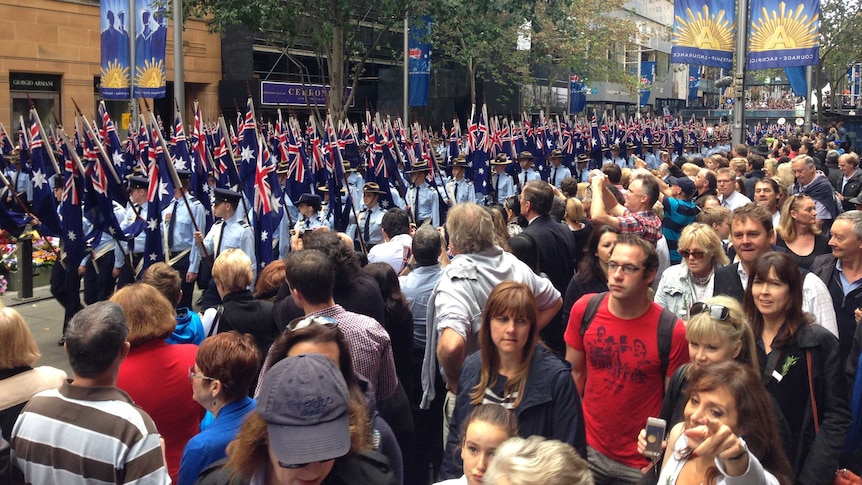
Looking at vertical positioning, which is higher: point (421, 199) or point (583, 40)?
point (583, 40)

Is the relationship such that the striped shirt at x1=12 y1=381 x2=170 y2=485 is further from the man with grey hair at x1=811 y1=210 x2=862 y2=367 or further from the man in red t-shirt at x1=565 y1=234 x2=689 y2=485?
Result: the man with grey hair at x1=811 y1=210 x2=862 y2=367

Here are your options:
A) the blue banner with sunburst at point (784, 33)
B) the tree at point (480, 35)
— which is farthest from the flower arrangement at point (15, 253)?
the blue banner with sunburst at point (784, 33)

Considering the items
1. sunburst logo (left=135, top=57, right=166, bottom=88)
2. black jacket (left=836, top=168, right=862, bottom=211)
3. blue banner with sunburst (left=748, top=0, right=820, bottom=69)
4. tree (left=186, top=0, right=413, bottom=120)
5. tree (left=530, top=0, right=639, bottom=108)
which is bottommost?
black jacket (left=836, top=168, right=862, bottom=211)

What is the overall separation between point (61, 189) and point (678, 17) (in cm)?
1154

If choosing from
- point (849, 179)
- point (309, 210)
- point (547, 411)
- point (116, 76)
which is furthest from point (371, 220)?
point (116, 76)

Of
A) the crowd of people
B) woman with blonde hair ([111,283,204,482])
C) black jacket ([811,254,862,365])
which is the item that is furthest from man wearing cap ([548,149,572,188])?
woman with blonde hair ([111,283,204,482])

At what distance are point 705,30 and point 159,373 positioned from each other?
1506 cm

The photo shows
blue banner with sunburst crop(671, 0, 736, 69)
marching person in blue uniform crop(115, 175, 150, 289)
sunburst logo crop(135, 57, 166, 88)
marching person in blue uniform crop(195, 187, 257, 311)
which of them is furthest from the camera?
sunburst logo crop(135, 57, 166, 88)

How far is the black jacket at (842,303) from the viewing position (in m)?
5.25

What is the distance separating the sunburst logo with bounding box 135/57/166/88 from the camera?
18.0m

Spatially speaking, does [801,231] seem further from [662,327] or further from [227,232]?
[227,232]

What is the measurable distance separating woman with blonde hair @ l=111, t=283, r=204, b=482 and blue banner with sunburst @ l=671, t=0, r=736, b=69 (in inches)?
564

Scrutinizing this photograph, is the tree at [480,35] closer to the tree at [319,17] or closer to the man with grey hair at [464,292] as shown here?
the tree at [319,17]

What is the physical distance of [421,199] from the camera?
13586 millimetres
